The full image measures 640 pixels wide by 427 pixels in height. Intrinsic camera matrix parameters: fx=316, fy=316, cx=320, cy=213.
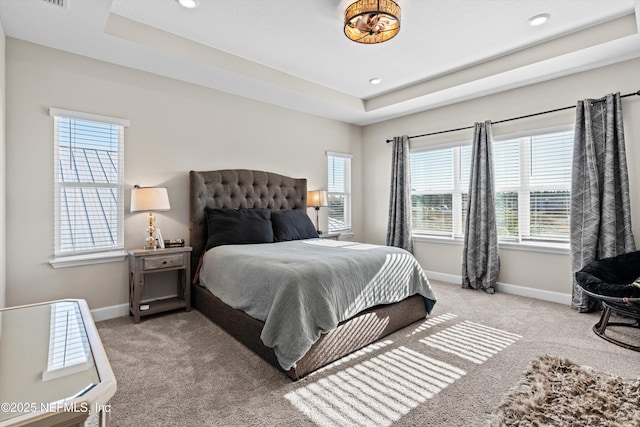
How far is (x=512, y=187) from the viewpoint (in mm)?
4125

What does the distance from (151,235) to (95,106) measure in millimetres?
1378

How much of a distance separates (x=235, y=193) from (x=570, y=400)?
3619mm

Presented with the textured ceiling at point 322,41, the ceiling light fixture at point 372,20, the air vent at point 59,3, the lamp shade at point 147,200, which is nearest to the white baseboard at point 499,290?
the lamp shade at point 147,200

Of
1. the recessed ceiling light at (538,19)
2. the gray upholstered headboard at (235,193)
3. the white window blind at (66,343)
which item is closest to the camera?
the white window blind at (66,343)

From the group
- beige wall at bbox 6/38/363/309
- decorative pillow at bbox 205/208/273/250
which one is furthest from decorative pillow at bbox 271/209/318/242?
beige wall at bbox 6/38/363/309

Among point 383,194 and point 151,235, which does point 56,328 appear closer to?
point 151,235

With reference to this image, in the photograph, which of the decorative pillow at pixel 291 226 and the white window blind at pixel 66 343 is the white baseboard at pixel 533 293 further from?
the white window blind at pixel 66 343

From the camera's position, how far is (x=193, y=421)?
168cm

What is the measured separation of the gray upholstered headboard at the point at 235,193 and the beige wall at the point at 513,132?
1.59 metres

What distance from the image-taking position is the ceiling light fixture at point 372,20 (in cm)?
236

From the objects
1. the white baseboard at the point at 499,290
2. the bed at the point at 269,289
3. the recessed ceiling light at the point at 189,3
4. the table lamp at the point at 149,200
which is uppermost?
the recessed ceiling light at the point at 189,3

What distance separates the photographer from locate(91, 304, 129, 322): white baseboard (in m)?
3.15

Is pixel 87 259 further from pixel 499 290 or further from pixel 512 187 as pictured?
pixel 512 187

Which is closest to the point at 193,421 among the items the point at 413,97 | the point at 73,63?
the point at 73,63
